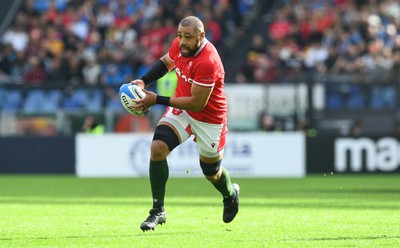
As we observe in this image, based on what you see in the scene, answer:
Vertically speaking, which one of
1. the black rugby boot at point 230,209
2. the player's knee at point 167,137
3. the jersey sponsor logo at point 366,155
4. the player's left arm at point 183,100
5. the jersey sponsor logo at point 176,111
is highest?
the player's left arm at point 183,100

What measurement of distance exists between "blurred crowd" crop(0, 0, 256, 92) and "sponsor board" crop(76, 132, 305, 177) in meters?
1.98

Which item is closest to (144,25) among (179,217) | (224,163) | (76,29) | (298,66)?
(76,29)

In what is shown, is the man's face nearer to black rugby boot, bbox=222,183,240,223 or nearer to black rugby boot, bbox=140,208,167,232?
black rugby boot, bbox=140,208,167,232

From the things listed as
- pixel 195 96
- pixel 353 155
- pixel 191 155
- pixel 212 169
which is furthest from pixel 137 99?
pixel 353 155

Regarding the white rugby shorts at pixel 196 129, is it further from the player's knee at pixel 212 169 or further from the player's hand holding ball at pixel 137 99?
the player's hand holding ball at pixel 137 99

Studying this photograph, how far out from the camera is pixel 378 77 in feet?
67.4

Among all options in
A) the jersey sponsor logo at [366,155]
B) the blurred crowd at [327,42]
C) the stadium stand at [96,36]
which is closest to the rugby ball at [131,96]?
the blurred crowd at [327,42]

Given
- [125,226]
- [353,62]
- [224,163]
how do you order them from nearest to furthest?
[125,226] → [224,163] → [353,62]

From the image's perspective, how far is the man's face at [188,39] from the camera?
30.0 feet

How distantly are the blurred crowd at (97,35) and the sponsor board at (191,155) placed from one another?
1983 millimetres

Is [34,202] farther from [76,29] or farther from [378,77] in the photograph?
[76,29]

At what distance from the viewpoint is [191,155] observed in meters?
20.6

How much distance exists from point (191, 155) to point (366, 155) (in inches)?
147

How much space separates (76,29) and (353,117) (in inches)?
326
